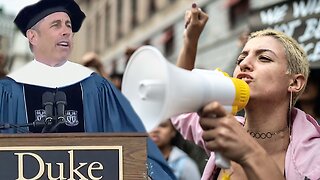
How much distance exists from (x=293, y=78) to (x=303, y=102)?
1981 mm

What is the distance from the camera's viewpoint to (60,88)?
2.59 meters

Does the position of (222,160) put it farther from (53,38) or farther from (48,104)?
(53,38)

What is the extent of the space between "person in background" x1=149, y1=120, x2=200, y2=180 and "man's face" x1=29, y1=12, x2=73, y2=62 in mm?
2437

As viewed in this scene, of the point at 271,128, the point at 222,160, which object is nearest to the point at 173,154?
the point at 271,128

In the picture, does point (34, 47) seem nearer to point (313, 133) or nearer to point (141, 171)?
point (141, 171)

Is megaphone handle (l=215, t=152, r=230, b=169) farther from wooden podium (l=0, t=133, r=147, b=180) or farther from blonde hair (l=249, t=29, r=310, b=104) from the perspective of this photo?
blonde hair (l=249, t=29, r=310, b=104)

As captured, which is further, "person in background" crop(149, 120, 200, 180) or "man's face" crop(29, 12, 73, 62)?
A: "person in background" crop(149, 120, 200, 180)

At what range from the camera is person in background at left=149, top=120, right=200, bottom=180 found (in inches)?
204

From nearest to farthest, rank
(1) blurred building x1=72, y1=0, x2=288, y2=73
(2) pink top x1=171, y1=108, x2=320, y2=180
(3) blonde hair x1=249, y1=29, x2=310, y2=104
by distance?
(2) pink top x1=171, y1=108, x2=320, y2=180, (3) blonde hair x1=249, y1=29, x2=310, y2=104, (1) blurred building x1=72, y1=0, x2=288, y2=73

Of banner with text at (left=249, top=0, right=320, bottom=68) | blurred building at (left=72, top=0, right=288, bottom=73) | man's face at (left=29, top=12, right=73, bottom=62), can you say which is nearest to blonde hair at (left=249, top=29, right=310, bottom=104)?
man's face at (left=29, top=12, right=73, bottom=62)

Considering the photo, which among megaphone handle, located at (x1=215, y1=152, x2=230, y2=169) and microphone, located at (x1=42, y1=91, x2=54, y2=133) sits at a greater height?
microphone, located at (x1=42, y1=91, x2=54, y2=133)

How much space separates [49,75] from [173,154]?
2.85 metres

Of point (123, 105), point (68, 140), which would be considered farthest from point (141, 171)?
point (123, 105)

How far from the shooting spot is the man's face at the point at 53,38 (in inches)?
103
